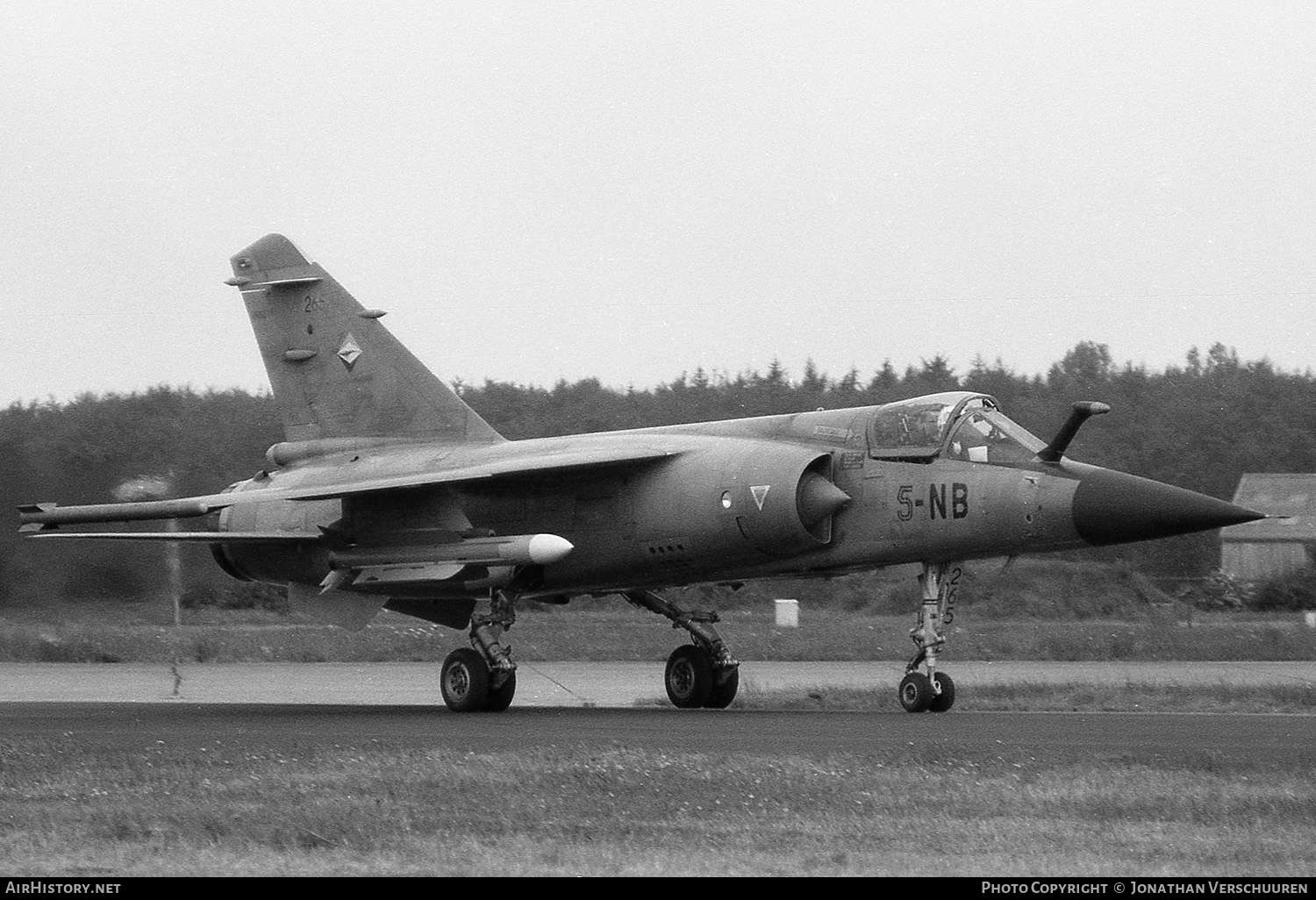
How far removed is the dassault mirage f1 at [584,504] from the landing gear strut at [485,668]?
0.8 inches

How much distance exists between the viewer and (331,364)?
1781 cm

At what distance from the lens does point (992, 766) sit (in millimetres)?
9477

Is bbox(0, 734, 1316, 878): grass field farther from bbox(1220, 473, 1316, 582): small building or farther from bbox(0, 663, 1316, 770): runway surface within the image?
bbox(1220, 473, 1316, 582): small building

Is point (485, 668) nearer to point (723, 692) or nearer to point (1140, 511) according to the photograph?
point (723, 692)

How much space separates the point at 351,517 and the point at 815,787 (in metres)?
8.38

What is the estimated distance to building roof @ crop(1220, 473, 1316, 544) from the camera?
40.2 meters

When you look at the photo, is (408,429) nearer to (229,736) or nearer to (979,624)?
(229,736)

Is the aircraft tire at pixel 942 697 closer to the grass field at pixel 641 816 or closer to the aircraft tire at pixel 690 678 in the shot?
the aircraft tire at pixel 690 678

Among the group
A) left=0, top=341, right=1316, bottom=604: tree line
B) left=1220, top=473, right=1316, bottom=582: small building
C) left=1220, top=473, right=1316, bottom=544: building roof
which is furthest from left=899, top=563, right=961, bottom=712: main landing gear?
left=1220, top=473, right=1316, bottom=544: building roof

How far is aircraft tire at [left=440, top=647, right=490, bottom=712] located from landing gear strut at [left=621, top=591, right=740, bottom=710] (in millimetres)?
1797

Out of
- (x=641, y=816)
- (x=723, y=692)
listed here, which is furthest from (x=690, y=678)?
(x=641, y=816)

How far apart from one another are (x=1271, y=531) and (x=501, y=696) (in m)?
29.9

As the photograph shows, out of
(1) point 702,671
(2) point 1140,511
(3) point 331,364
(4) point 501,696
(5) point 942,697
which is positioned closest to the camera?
(2) point 1140,511

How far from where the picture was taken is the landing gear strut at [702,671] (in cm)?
1587
